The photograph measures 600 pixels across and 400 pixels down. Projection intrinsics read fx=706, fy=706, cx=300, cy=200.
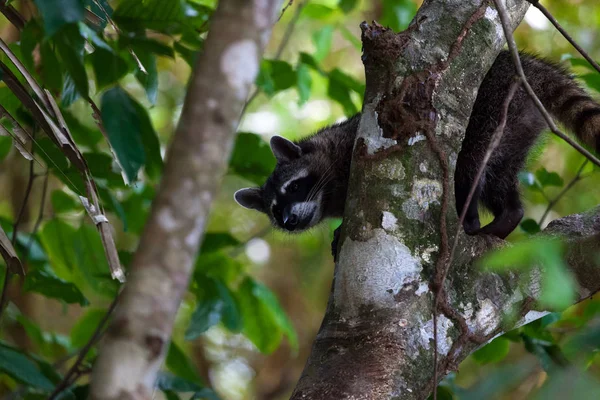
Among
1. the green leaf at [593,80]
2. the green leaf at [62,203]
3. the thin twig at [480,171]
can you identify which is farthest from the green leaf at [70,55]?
the green leaf at [593,80]

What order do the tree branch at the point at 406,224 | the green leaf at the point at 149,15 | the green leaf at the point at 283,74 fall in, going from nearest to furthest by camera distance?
the tree branch at the point at 406,224 < the green leaf at the point at 149,15 < the green leaf at the point at 283,74

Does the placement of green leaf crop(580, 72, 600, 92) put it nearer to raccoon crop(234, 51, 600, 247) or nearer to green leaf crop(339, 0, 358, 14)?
raccoon crop(234, 51, 600, 247)

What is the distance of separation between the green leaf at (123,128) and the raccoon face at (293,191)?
99.6 inches

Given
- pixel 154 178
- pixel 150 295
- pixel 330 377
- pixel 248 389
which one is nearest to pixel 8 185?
pixel 248 389

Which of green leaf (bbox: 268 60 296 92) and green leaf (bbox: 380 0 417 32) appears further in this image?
green leaf (bbox: 380 0 417 32)

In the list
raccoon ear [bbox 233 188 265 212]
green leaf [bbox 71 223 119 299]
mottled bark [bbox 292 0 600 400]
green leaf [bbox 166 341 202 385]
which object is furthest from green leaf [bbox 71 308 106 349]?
mottled bark [bbox 292 0 600 400]

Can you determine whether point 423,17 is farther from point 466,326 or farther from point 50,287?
point 50,287

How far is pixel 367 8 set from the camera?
23.0 ft

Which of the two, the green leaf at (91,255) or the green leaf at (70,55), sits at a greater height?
the green leaf at (91,255)

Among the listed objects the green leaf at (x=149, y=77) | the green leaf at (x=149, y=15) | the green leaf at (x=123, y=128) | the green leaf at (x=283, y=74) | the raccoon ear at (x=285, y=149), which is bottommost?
the green leaf at (x=123, y=128)

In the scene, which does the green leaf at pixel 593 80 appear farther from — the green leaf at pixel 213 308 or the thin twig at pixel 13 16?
the thin twig at pixel 13 16

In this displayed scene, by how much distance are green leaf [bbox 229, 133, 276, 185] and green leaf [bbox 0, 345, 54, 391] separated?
1566 mm

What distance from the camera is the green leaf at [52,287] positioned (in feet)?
10.0

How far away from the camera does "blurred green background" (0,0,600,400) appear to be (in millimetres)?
2619
